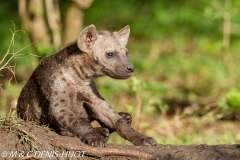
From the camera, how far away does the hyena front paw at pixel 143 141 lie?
17.7 feet

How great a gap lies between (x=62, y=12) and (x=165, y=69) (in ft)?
11.6

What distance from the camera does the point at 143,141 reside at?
5.43m

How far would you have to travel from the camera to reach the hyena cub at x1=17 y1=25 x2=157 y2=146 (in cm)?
580

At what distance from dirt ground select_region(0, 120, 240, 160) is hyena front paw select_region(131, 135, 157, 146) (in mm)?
101

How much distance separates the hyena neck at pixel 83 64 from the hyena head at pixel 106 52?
3 centimetres

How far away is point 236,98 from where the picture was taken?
8586mm

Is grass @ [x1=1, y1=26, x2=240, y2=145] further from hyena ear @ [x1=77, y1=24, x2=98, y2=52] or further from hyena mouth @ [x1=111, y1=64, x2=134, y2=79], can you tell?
hyena ear @ [x1=77, y1=24, x2=98, y2=52]

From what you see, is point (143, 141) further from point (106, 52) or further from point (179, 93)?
point (179, 93)

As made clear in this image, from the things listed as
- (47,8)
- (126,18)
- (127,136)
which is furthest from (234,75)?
(127,136)

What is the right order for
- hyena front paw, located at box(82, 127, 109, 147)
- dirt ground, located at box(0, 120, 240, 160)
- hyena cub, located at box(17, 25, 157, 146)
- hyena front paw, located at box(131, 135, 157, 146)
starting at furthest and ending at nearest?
hyena cub, located at box(17, 25, 157, 146) → hyena front paw, located at box(131, 135, 157, 146) → hyena front paw, located at box(82, 127, 109, 147) → dirt ground, located at box(0, 120, 240, 160)

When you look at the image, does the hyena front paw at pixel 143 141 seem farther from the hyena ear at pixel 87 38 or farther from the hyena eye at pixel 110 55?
the hyena ear at pixel 87 38

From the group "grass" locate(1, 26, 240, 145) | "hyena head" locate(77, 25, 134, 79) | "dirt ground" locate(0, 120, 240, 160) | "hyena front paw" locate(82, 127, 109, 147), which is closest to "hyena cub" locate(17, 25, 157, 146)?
"hyena head" locate(77, 25, 134, 79)

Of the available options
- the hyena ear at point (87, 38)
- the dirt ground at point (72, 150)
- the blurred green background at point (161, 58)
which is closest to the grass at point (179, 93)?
the blurred green background at point (161, 58)

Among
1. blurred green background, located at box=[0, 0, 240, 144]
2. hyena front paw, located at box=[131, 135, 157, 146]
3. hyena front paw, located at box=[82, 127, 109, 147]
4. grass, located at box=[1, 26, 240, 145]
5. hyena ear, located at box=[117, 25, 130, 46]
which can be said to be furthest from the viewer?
blurred green background, located at box=[0, 0, 240, 144]
